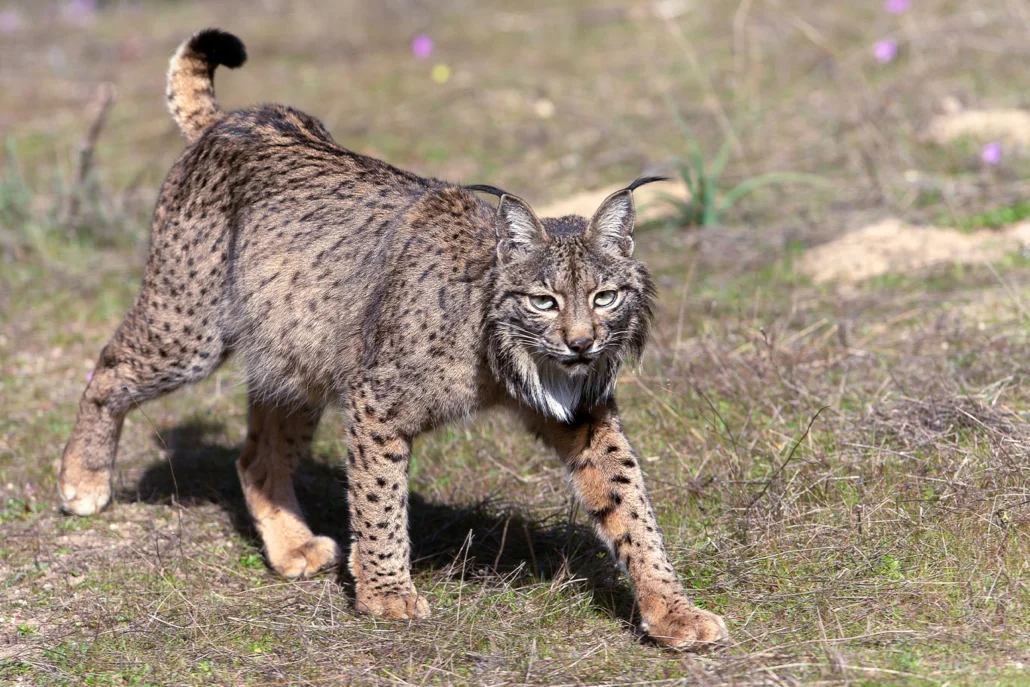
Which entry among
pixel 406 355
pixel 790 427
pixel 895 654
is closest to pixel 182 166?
pixel 406 355

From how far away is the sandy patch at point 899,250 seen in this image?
7418mm

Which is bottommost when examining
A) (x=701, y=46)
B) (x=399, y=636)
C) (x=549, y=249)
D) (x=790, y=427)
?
(x=399, y=636)

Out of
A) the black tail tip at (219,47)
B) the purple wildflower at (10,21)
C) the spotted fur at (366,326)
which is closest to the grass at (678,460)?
the spotted fur at (366,326)

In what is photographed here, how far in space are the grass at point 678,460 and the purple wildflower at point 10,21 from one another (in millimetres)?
6977

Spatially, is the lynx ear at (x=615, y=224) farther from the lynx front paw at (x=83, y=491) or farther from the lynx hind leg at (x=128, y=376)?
the lynx front paw at (x=83, y=491)

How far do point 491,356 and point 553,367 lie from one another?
0.77 ft

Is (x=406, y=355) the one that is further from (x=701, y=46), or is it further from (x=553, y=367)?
(x=701, y=46)

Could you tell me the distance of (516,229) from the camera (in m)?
4.38

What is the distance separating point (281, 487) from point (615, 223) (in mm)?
2219

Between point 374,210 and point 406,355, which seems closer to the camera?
point 406,355

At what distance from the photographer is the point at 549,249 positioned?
432 cm

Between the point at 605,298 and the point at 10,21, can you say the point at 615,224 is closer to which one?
the point at 605,298

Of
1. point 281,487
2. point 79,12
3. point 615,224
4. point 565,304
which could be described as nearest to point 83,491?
point 281,487

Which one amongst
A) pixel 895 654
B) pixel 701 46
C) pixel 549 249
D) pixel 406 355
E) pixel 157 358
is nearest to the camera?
pixel 895 654
